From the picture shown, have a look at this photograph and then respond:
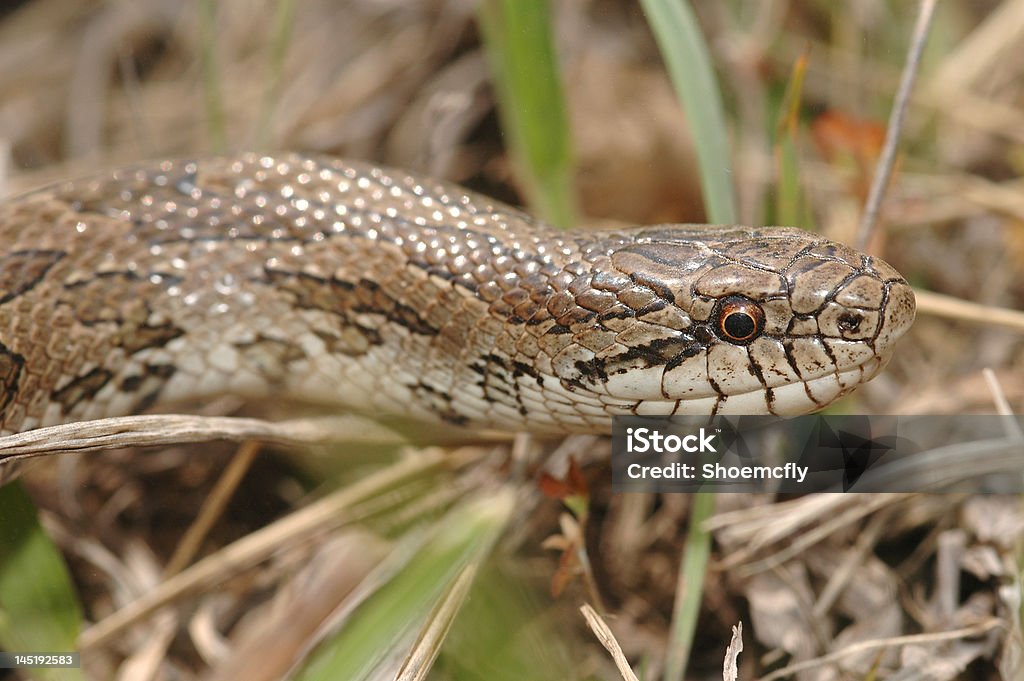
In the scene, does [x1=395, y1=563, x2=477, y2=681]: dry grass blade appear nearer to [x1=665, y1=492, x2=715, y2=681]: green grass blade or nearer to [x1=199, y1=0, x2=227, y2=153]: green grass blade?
[x1=665, y1=492, x2=715, y2=681]: green grass blade

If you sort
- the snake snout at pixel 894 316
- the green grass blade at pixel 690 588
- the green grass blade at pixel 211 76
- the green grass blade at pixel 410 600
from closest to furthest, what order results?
1. the green grass blade at pixel 410 600
2. the snake snout at pixel 894 316
3. the green grass blade at pixel 690 588
4. the green grass blade at pixel 211 76

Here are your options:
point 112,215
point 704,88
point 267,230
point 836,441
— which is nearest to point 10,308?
point 112,215

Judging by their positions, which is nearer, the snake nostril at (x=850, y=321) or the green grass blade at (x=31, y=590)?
the snake nostril at (x=850, y=321)

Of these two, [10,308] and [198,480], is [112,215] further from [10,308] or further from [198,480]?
[198,480]

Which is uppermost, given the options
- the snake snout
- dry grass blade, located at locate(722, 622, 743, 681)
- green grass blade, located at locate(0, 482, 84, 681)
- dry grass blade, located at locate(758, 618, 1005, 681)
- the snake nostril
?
the snake snout

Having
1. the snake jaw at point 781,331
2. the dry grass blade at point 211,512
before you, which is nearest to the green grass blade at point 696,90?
the snake jaw at point 781,331

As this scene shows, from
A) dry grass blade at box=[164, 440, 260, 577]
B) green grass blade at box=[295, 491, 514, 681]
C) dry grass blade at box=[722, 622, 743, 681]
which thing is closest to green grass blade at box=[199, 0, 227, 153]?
dry grass blade at box=[164, 440, 260, 577]

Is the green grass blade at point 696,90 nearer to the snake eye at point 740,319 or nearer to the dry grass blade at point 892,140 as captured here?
the dry grass blade at point 892,140

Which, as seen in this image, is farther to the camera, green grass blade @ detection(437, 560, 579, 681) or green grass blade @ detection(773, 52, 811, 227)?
green grass blade @ detection(773, 52, 811, 227)
